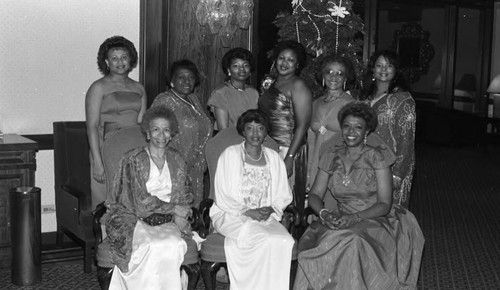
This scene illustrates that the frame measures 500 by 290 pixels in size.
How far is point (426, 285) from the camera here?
5.43 m

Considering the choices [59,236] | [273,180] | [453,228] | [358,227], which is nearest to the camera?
[358,227]

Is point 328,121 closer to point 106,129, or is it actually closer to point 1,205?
point 106,129

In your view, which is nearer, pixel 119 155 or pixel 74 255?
pixel 119 155

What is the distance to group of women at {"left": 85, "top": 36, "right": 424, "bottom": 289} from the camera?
438cm

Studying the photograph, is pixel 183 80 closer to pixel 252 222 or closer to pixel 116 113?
pixel 116 113

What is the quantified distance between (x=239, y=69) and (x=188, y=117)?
1.64 ft

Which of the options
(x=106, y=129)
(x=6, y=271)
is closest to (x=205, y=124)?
(x=106, y=129)

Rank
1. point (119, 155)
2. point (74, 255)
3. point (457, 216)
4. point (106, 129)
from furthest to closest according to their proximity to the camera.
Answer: point (457, 216) < point (74, 255) < point (106, 129) < point (119, 155)

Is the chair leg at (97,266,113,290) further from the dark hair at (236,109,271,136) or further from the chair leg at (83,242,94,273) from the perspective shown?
the dark hair at (236,109,271,136)

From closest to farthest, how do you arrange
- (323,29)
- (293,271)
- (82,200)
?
1. (293,271)
2. (82,200)
3. (323,29)

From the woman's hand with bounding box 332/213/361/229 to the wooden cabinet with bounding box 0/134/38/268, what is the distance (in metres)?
2.21

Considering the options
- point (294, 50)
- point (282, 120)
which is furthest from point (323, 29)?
point (282, 120)

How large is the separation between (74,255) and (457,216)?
164 inches

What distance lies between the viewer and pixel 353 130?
15.1 ft
